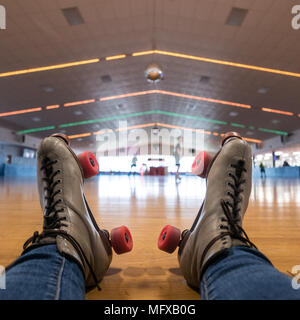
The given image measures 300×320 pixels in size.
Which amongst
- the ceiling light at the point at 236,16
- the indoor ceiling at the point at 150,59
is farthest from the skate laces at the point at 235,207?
the ceiling light at the point at 236,16

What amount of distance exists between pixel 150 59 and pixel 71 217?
336 inches

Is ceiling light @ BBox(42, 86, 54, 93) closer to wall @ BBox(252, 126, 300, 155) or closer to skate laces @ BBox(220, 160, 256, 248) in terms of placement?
skate laces @ BBox(220, 160, 256, 248)

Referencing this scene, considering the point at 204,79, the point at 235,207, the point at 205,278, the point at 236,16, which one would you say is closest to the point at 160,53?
the point at 204,79

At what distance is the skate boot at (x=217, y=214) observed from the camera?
58 centimetres

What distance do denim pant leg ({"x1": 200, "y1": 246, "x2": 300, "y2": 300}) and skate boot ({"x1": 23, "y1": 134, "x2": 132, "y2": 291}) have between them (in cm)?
30

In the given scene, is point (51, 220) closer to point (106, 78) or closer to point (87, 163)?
point (87, 163)

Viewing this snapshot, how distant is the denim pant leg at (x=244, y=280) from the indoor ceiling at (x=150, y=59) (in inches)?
234

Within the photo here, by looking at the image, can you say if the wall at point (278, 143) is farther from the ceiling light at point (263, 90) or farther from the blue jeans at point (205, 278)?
the blue jeans at point (205, 278)

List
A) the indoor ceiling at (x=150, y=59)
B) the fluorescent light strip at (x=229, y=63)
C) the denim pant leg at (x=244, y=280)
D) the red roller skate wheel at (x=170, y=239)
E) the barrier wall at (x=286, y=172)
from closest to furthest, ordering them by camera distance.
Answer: the denim pant leg at (x=244, y=280) < the red roller skate wheel at (x=170, y=239) < the indoor ceiling at (x=150, y=59) < the fluorescent light strip at (x=229, y=63) < the barrier wall at (x=286, y=172)

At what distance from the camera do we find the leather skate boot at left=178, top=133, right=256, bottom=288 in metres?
0.58

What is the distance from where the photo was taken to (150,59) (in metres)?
8.15

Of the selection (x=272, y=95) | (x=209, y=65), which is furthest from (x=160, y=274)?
(x=272, y=95)

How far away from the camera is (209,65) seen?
25.8 feet
